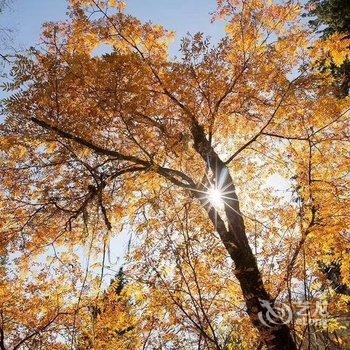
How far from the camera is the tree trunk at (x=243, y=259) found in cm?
584

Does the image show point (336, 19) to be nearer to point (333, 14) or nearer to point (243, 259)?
point (333, 14)

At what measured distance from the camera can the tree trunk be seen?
19.1ft

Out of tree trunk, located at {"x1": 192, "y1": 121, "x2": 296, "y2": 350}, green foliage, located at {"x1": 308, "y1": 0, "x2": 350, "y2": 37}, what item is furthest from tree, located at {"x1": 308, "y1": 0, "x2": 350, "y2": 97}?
tree trunk, located at {"x1": 192, "y1": 121, "x2": 296, "y2": 350}

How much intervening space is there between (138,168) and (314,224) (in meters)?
3.77

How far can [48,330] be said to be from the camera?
10297mm

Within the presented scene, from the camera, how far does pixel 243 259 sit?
6.65 meters

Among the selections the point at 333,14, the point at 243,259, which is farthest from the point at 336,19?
the point at 243,259

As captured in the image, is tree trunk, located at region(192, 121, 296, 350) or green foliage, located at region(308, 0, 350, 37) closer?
tree trunk, located at region(192, 121, 296, 350)

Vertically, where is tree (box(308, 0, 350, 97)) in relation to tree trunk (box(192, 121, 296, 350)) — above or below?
above

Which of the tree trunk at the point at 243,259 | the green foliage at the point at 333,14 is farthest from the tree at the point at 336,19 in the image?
the tree trunk at the point at 243,259

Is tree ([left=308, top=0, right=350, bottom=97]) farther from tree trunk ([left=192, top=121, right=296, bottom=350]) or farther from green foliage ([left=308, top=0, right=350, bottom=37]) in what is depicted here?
tree trunk ([left=192, top=121, right=296, bottom=350])

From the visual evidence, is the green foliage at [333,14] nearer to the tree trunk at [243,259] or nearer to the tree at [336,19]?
the tree at [336,19]

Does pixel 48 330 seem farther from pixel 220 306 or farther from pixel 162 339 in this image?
pixel 220 306

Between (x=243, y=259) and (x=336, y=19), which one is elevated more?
(x=336, y=19)
